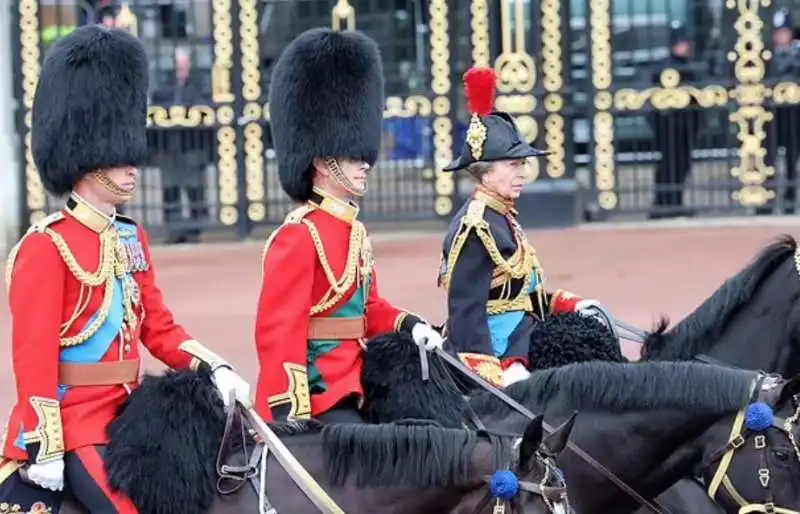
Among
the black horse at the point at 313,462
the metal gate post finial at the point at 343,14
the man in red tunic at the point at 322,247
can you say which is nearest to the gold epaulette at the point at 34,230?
the black horse at the point at 313,462

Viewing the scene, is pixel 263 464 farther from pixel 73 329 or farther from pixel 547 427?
pixel 547 427

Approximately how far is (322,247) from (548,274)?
6.94 meters

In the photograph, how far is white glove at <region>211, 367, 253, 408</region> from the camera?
3.67 metres

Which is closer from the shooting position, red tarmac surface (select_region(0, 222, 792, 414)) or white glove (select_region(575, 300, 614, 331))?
white glove (select_region(575, 300, 614, 331))

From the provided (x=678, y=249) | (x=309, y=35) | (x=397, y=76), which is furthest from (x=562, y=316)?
(x=397, y=76)

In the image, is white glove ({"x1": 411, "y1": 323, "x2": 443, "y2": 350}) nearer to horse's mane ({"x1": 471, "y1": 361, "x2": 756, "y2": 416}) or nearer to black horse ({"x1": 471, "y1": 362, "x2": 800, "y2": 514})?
horse's mane ({"x1": 471, "y1": 361, "x2": 756, "y2": 416})

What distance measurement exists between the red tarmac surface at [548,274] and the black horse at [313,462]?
486cm

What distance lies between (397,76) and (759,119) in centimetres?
296

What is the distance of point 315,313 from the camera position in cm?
450

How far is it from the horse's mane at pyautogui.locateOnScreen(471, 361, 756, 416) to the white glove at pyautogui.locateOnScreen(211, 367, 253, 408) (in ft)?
2.49

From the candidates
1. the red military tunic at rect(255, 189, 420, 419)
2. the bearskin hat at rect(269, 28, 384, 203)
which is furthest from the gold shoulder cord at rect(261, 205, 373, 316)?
the bearskin hat at rect(269, 28, 384, 203)

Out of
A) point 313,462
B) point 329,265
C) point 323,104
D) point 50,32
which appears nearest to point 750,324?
point 329,265

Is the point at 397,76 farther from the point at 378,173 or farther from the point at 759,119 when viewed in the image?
the point at 759,119

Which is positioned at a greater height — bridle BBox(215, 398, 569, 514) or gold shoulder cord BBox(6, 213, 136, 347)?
gold shoulder cord BBox(6, 213, 136, 347)
